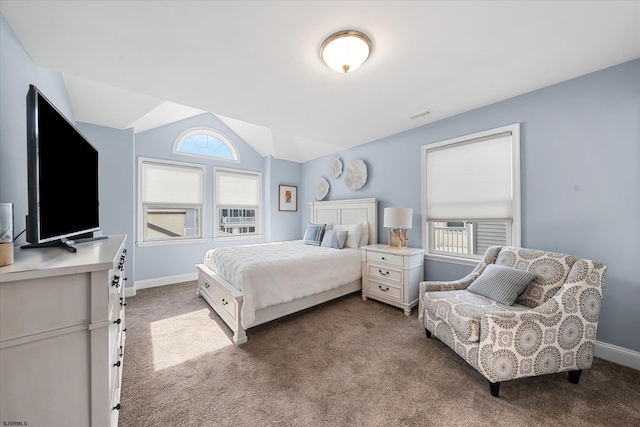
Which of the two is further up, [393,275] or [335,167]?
[335,167]

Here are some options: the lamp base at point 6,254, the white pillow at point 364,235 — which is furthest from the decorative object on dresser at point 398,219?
the lamp base at point 6,254

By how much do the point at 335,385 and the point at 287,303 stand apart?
1.10 meters

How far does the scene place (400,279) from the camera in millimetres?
2988

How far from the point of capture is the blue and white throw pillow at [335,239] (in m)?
3.60

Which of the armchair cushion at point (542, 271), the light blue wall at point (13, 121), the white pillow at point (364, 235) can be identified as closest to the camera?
the light blue wall at point (13, 121)

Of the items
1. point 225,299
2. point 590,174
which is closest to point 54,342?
point 225,299

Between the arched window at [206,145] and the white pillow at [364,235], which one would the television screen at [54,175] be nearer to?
the arched window at [206,145]

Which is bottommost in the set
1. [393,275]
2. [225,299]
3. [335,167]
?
[225,299]

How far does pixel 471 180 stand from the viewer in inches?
113

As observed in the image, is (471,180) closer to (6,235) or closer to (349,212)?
(349,212)

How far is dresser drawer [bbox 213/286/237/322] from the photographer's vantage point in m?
2.34

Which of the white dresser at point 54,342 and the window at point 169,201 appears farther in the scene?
the window at point 169,201

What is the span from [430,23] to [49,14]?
2360 millimetres

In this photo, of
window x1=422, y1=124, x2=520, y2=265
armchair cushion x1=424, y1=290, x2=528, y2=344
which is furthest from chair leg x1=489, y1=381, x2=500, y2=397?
window x1=422, y1=124, x2=520, y2=265
